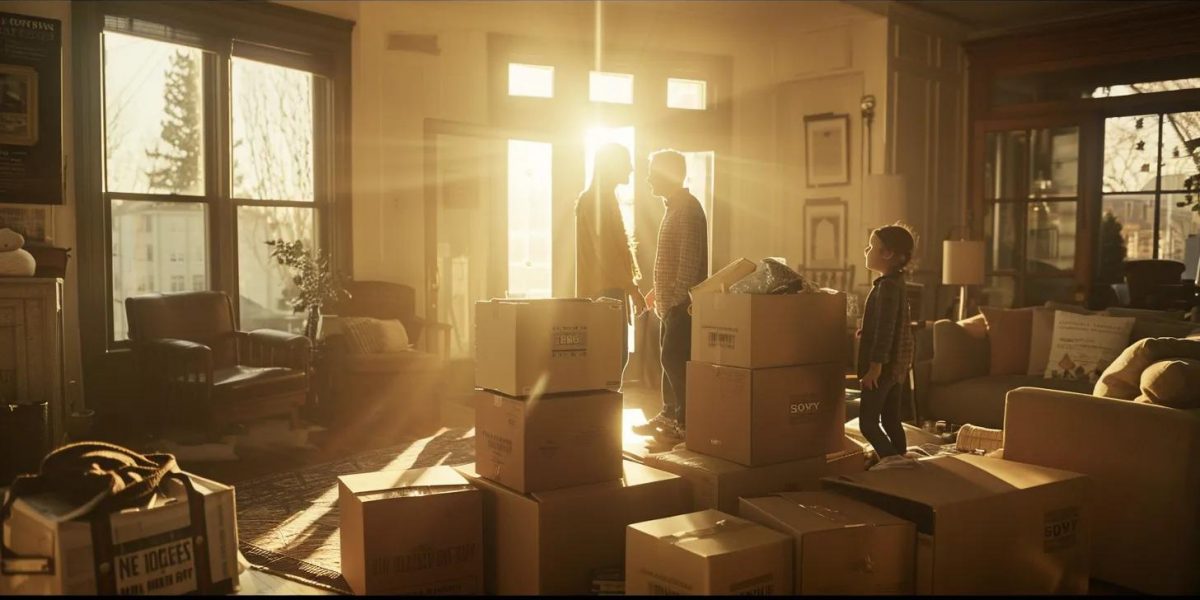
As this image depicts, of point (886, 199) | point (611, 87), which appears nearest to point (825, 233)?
point (886, 199)

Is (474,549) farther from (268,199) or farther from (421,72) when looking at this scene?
(421,72)

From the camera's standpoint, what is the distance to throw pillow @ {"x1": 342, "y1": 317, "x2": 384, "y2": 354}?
580 centimetres

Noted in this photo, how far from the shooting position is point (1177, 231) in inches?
270

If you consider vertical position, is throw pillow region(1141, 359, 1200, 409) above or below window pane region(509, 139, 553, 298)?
below

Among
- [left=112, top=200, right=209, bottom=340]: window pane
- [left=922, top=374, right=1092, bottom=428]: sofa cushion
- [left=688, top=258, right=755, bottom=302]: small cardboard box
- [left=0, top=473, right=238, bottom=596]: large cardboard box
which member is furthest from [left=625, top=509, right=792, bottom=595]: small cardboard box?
[left=112, top=200, right=209, bottom=340]: window pane

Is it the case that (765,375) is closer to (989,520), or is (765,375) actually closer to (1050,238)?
(989,520)

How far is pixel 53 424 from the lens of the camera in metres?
4.50

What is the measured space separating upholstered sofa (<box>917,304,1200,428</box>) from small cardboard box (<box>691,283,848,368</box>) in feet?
6.57

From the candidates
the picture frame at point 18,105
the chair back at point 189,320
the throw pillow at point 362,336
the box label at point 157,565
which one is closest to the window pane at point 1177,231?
the throw pillow at point 362,336

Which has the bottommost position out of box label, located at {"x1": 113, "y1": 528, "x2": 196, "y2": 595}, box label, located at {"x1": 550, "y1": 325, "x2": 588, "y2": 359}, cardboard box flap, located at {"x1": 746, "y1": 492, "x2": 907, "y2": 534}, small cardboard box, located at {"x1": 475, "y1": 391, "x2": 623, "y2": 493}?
box label, located at {"x1": 113, "y1": 528, "x2": 196, "y2": 595}

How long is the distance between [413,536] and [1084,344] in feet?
12.2

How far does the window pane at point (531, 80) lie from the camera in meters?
7.21

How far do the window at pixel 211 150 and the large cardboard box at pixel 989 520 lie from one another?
4446mm

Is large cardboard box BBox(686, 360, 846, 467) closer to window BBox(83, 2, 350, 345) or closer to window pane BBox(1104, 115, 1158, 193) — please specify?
window BBox(83, 2, 350, 345)
